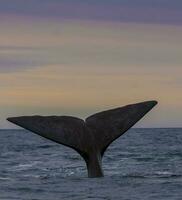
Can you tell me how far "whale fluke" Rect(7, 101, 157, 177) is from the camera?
19.9 meters

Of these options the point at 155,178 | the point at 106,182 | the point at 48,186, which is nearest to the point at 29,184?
the point at 48,186

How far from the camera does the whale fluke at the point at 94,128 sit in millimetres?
19948

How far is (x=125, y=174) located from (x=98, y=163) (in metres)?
3.87

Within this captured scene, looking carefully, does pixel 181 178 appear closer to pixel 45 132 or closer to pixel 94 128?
pixel 94 128

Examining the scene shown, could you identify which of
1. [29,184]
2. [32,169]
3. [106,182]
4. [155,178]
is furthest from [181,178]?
[32,169]

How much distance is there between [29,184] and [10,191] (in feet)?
5.46

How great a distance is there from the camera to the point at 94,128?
20656mm

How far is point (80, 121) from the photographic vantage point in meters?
20.7

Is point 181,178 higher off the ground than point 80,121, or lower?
lower

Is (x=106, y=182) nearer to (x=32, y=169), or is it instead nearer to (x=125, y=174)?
(x=125, y=174)

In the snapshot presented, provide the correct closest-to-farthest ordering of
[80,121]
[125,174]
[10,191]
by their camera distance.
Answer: [10,191] < [80,121] < [125,174]

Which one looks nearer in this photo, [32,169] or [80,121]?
[80,121]

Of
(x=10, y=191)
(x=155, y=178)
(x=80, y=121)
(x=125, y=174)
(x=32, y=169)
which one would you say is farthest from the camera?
(x=32, y=169)

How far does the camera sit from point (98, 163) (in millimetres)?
20531
